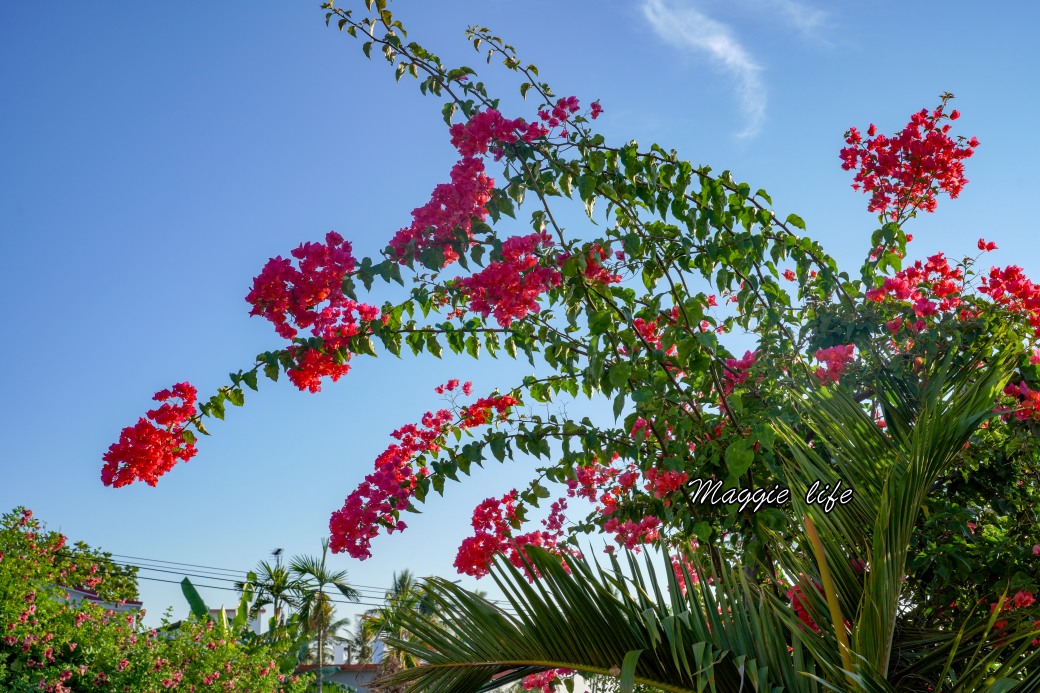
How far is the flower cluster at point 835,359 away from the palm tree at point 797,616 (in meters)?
1.55

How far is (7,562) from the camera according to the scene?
29.8 feet

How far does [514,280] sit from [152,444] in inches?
67.1

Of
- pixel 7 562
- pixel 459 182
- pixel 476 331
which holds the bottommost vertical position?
pixel 476 331

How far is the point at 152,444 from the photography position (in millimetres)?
3561

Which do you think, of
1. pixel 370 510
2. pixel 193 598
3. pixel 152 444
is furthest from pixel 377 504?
pixel 193 598

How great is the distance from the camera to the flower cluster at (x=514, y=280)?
3.32 metres

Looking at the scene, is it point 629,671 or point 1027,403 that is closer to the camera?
point 629,671

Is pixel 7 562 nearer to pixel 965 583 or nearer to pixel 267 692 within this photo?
pixel 267 692

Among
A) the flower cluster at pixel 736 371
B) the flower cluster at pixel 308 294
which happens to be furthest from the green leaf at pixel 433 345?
the flower cluster at pixel 736 371

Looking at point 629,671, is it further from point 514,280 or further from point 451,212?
point 451,212

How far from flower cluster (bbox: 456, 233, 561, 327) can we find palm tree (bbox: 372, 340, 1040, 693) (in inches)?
52.8

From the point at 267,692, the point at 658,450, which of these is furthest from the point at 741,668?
the point at 267,692

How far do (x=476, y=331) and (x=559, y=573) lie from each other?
187cm

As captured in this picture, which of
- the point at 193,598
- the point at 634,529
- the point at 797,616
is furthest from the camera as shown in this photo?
the point at 193,598
